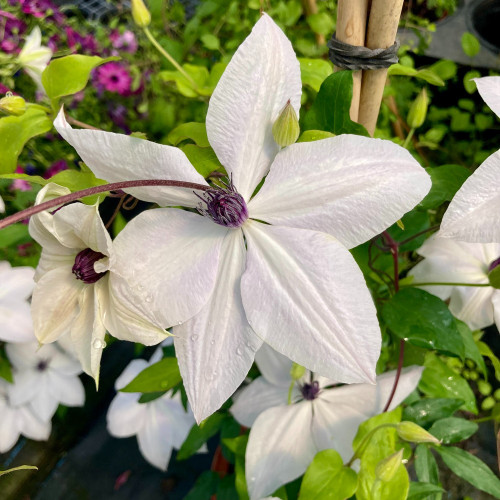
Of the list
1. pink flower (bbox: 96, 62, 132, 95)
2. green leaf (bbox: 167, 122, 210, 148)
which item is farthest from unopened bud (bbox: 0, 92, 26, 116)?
pink flower (bbox: 96, 62, 132, 95)

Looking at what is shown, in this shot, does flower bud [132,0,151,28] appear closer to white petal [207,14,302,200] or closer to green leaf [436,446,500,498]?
white petal [207,14,302,200]

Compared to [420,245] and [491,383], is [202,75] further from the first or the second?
[491,383]

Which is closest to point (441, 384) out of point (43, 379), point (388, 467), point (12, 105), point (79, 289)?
point (388, 467)

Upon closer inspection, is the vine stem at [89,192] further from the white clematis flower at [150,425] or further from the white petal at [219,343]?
the white clematis flower at [150,425]

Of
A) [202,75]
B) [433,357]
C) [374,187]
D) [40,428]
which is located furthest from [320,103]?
[40,428]

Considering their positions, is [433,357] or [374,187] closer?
[374,187]

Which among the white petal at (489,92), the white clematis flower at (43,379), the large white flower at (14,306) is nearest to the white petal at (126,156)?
the white petal at (489,92)

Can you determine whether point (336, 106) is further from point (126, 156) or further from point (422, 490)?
point (422, 490)

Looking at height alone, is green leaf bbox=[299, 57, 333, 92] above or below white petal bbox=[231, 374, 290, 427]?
above
